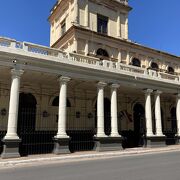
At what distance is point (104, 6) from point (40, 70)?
1403 centimetres

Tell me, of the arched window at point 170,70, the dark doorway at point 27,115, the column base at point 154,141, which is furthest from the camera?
the arched window at point 170,70

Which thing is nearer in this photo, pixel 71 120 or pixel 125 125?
pixel 71 120

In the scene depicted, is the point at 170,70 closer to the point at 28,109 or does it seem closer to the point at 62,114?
the point at 28,109

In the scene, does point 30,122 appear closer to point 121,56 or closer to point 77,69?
point 77,69

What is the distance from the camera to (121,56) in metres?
25.2

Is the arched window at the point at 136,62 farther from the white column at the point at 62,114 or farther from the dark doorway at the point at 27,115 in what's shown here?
the white column at the point at 62,114

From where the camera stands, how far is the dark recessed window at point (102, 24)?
25.5 metres

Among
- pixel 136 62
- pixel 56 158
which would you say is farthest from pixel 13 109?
pixel 136 62

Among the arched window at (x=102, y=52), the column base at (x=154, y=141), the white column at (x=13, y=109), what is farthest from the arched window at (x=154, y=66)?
the white column at (x=13, y=109)

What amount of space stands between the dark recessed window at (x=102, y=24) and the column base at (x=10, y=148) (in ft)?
52.2

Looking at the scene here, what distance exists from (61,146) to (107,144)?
3.50 m

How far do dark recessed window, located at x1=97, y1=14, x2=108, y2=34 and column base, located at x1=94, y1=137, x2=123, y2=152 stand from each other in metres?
12.8

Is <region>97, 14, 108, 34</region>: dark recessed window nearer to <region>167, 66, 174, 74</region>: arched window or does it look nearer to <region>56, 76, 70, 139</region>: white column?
<region>167, 66, 174, 74</region>: arched window

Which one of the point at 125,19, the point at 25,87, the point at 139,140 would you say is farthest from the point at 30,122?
the point at 125,19
